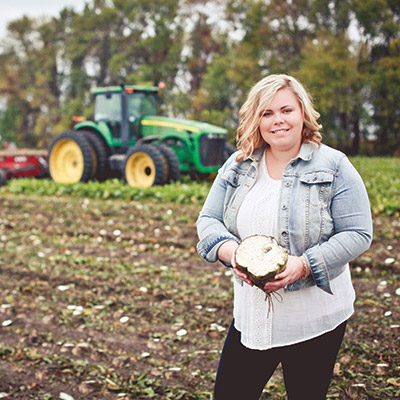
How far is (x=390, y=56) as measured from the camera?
1042 inches

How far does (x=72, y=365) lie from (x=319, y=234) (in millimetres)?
2368

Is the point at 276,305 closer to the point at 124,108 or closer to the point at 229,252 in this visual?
the point at 229,252

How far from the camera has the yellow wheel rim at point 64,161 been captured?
40.0 feet

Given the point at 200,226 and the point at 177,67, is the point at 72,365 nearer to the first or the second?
the point at 200,226

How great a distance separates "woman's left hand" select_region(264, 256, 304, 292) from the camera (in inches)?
67.8

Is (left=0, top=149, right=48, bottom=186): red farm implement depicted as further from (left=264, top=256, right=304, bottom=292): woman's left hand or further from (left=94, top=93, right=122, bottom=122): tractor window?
(left=264, top=256, right=304, bottom=292): woman's left hand

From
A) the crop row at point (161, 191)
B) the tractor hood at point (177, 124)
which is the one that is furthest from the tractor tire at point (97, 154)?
the tractor hood at point (177, 124)

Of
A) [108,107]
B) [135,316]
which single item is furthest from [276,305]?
[108,107]

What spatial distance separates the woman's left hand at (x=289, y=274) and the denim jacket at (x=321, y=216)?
0.04 meters

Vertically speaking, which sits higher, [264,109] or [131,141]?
[131,141]

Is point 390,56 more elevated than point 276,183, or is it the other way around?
point 390,56

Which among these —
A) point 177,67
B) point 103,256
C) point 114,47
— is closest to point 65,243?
point 103,256

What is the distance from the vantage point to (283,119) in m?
1.81

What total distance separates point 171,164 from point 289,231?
882 cm
